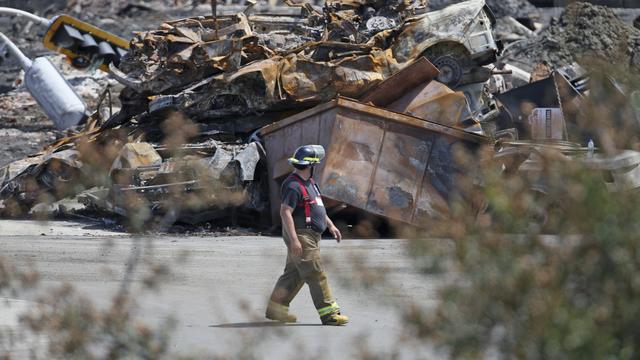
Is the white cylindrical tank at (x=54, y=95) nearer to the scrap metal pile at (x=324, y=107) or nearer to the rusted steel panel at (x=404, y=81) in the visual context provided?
the scrap metal pile at (x=324, y=107)

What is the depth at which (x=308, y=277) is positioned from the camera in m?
8.60

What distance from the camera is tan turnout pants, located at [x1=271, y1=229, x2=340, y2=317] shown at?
860cm

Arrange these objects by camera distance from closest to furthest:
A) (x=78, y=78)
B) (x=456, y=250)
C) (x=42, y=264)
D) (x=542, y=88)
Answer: (x=456, y=250) < (x=42, y=264) < (x=542, y=88) < (x=78, y=78)

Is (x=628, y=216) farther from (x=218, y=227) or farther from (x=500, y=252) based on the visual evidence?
(x=218, y=227)

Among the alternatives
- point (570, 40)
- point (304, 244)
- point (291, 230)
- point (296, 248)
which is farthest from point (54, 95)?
point (296, 248)

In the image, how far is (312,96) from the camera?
1623cm

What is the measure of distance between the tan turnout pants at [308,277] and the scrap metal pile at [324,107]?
469cm

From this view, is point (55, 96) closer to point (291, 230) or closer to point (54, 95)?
point (54, 95)

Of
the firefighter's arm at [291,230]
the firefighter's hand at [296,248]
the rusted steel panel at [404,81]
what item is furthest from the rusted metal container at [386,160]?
the firefighter's hand at [296,248]

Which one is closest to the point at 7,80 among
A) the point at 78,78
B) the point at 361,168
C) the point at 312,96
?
the point at 78,78

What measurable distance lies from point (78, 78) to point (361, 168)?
53.6ft

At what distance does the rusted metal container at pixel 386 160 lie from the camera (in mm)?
14102

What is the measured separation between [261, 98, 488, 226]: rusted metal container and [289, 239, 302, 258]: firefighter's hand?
5.56 m

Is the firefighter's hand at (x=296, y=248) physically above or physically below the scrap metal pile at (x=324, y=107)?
above
